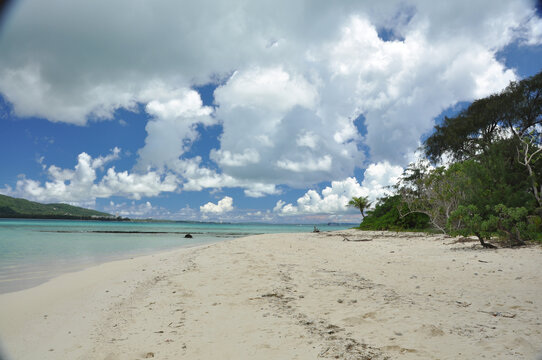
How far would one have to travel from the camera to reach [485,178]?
14000 millimetres

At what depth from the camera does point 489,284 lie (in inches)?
247

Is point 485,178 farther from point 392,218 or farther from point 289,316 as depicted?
point 392,218

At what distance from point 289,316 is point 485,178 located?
552 inches

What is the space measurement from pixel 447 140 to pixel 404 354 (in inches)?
1326

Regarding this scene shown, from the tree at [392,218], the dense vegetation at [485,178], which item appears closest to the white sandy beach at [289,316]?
the dense vegetation at [485,178]

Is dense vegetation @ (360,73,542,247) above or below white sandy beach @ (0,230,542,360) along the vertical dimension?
above

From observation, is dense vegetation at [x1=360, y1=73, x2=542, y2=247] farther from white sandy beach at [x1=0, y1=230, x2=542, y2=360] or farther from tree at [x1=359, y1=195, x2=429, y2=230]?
white sandy beach at [x1=0, y1=230, x2=542, y2=360]

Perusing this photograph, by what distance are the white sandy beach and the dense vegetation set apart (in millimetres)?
4273

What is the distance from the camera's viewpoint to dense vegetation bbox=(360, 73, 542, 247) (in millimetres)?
11977

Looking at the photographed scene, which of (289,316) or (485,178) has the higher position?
(485,178)

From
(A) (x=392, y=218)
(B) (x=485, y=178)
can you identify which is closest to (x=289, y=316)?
(B) (x=485, y=178)

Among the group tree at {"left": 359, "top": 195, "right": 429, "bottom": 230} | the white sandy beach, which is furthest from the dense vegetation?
the white sandy beach

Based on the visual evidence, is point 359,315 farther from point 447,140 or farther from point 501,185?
point 447,140

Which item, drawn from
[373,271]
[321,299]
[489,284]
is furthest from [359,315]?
[373,271]
